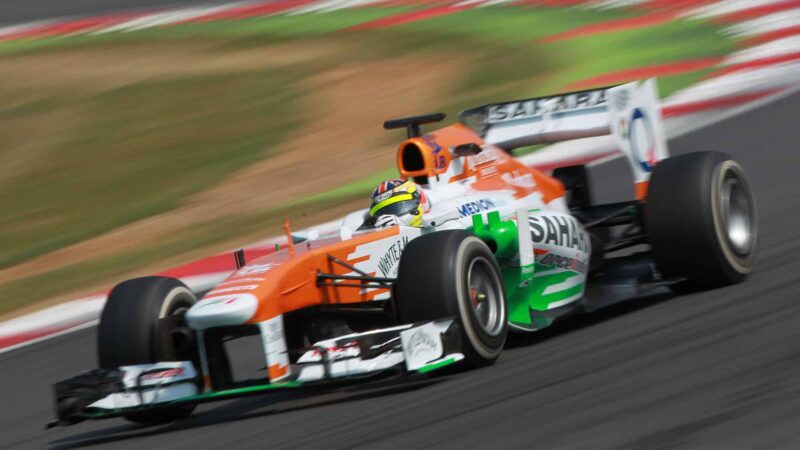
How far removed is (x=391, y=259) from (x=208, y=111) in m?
11.6

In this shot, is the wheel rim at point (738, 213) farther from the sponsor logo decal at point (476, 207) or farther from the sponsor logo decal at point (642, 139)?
the sponsor logo decal at point (476, 207)

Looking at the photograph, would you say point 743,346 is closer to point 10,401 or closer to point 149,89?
point 10,401

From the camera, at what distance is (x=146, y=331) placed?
6.96 m

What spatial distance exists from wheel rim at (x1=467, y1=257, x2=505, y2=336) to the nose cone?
1169mm

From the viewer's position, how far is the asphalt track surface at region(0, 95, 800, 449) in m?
5.31

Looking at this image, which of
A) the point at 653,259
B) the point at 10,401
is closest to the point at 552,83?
the point at 653,259

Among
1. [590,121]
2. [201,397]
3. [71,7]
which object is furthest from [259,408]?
[71,7]

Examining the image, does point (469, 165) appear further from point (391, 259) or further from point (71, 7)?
point (71, 7)

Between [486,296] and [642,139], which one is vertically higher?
[642,139]

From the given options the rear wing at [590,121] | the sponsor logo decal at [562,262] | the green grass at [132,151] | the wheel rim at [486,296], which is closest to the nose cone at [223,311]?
the wheel rim at [486,296]

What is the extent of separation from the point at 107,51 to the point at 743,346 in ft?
61.0

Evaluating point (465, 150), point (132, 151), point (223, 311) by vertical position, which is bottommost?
point (223, 311)

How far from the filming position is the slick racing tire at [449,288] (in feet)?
21.7

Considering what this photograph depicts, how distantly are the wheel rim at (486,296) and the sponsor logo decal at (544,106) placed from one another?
2.13 metres
